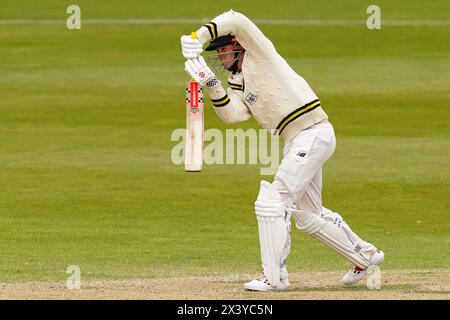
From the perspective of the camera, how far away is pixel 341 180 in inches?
719

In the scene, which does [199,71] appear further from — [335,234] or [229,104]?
[335,234]

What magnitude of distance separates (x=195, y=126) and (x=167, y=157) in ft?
32.1

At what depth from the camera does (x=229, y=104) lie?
412 inches

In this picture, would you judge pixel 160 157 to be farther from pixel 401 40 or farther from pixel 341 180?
pixel 401 40

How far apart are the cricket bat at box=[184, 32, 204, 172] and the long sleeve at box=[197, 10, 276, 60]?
0.40m

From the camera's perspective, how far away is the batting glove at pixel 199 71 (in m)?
10.2

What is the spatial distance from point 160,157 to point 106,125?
3.08 m

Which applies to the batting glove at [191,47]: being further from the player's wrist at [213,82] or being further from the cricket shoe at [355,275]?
the cricket shoe at [355,275]

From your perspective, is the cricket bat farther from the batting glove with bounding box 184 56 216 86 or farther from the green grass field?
the green grass field

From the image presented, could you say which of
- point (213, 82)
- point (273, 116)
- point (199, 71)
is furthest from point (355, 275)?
point (199, 71)

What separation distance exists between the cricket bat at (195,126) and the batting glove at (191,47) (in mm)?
220

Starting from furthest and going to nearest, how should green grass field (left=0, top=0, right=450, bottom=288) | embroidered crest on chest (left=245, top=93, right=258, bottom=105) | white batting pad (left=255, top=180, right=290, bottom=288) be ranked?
green grass field (left=0, top=0, right=450, bottom=288) → embroidered crest on chest (left=245, top=93, right=258, bottom=105) → white batting pad (left=255, top=180, right=290, bottom=288)

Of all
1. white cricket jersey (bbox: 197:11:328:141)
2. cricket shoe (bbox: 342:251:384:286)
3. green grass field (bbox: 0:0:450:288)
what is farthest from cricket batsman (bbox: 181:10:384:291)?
green grass field (bbox: 0:0:450:288)

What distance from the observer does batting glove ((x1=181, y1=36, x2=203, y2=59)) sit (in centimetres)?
1017
